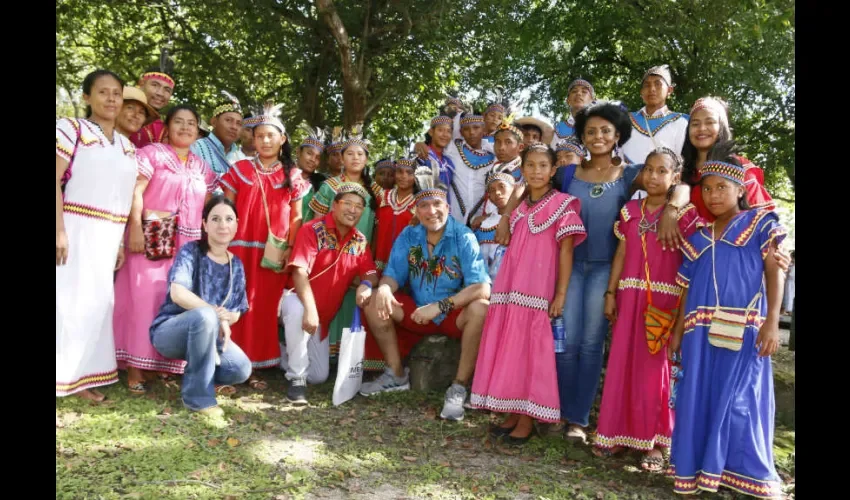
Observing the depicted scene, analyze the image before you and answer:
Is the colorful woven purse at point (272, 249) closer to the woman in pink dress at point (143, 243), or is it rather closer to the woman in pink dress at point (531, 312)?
the woman in pink dress at point (143, 243)

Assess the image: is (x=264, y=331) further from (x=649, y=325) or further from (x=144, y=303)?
(x=649, y=325)

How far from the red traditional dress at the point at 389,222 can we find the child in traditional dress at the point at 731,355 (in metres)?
2.94

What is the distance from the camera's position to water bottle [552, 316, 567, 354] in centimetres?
448

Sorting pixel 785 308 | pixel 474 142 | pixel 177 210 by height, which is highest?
pixel 474 142

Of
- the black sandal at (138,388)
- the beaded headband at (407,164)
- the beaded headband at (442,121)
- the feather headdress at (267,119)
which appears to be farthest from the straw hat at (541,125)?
the black sandal at (138,388)

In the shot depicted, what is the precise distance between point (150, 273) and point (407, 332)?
2152mm

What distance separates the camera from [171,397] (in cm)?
496

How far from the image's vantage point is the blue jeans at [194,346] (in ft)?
15.3

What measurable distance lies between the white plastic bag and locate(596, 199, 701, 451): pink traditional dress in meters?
1.97

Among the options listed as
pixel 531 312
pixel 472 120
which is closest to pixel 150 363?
pixel 531 312

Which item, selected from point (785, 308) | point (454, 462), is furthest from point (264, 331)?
point (785, 308)

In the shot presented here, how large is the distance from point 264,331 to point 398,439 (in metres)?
1.71

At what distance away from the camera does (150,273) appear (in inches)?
203
